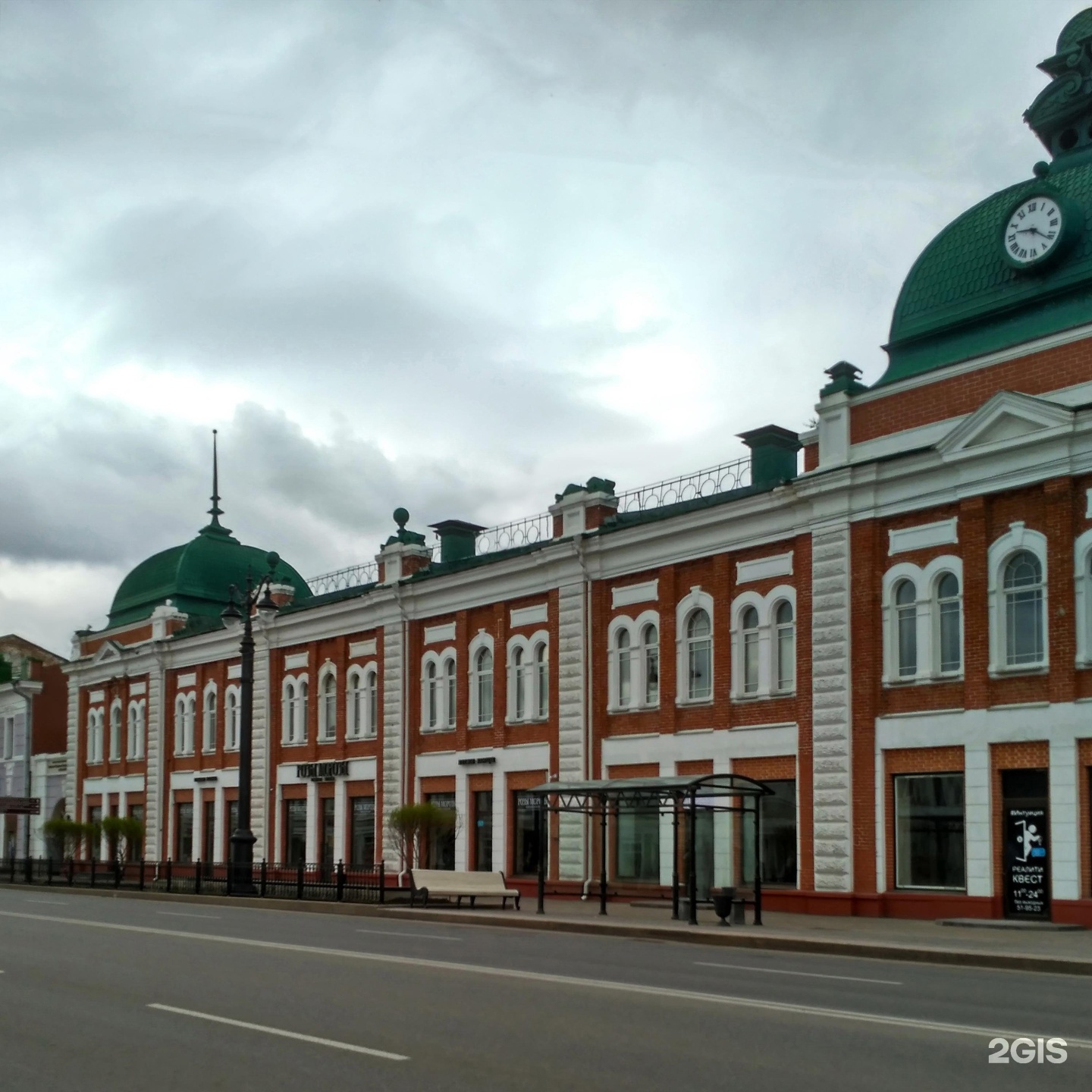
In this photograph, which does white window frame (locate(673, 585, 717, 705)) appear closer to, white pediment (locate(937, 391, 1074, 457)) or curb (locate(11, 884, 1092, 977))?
curb (locate(11, 884, 1092, 977))

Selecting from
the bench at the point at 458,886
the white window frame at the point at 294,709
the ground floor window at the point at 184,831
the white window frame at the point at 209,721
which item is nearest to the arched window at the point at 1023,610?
the bench at the point at 458,886

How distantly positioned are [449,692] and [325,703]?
628 cm

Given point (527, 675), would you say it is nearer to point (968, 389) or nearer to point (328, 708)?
point (328, 708)

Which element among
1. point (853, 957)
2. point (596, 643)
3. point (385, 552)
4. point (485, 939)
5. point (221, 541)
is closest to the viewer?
point (853, 957)

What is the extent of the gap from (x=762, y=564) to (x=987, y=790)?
7.08 m

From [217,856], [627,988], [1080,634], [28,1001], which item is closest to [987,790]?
[1080,634]

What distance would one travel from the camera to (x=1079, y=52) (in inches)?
1115

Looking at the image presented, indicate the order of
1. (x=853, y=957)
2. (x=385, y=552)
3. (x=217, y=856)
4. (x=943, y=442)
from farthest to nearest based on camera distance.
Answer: (x=217, y=856) < (x=385, y=552) < (x=943, y=442) < (x=853, y=957)

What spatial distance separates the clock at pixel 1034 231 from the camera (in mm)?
26234

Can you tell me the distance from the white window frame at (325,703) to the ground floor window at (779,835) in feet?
56.4

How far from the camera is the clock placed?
26234mm

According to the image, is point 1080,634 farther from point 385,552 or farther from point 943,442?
point 385,552

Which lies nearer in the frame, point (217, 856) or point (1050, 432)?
point (1050, 432)

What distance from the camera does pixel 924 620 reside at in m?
26.9
